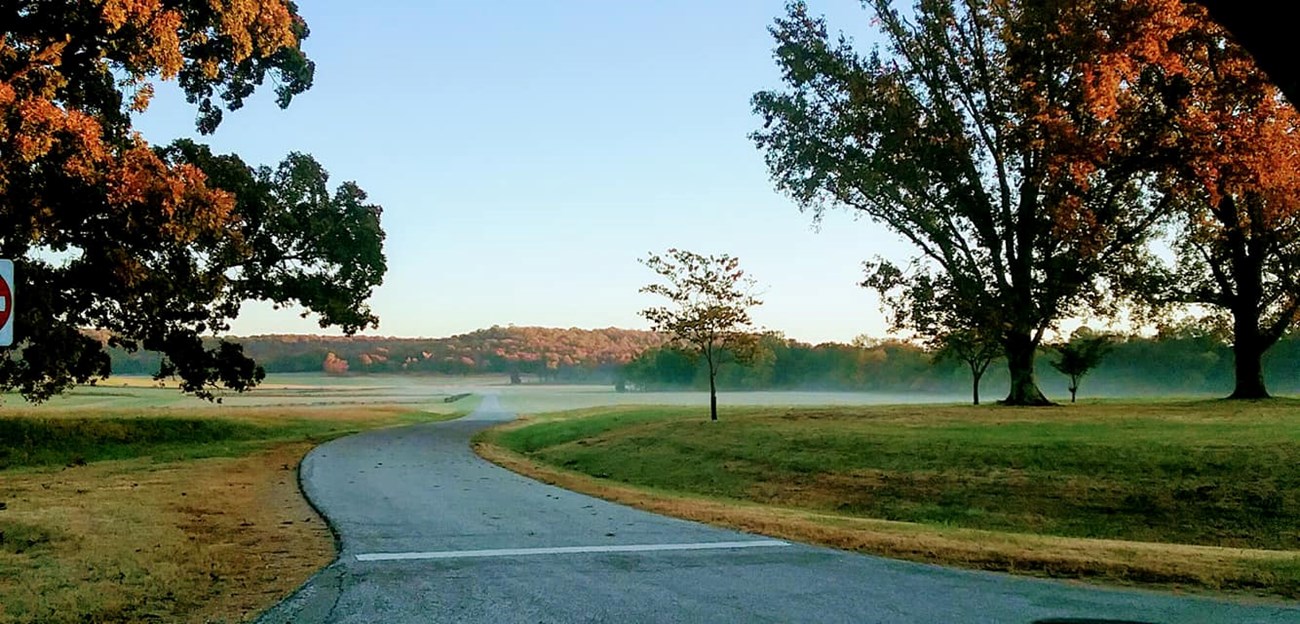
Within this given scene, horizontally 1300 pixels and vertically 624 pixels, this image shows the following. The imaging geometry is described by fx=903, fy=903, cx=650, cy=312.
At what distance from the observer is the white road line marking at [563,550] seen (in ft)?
29.7

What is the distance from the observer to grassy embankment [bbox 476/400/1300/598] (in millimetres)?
9367

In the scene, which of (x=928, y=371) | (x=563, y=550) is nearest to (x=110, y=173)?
(x=563, y=550)

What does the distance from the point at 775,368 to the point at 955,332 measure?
95.3 metres

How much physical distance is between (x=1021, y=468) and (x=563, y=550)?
11.8m

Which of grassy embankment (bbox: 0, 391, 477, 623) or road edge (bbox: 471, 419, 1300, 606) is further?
road edge (bbox: 471, 419, 1300, 606)

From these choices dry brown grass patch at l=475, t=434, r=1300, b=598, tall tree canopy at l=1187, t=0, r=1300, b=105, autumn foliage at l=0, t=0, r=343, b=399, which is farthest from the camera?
autumn foliage at l=0, t=0, r=343, b=399

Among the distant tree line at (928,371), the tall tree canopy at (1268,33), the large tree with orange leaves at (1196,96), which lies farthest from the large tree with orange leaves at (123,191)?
the distant tree line at (928,371)

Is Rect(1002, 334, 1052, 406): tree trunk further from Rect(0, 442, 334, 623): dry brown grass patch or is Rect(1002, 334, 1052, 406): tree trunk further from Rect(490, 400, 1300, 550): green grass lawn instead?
Rect(0, 442, 334, 623): dry brown grass patch

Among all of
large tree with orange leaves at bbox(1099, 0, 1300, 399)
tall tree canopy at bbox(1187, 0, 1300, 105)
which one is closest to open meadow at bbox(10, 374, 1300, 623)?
large tree with orange leaves at bbox(1099, 0, 1300, 399)

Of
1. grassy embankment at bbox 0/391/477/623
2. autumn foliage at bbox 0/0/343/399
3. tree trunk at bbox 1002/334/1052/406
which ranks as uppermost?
autumn foliage at bbox 0/0/343/399

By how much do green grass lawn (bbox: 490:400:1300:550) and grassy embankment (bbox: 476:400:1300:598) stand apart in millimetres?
46

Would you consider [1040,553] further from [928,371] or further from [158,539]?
[928,371]

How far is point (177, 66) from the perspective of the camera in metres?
18.2

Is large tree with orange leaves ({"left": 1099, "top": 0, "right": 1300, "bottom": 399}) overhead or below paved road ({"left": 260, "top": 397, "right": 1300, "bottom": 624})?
overhead
